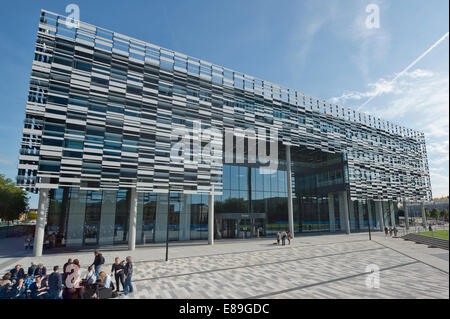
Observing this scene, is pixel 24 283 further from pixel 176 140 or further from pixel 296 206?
pixel 296 206

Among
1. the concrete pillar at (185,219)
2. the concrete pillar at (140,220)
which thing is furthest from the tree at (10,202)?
the concrete pillar at (185,219)

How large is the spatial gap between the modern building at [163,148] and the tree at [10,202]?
21410 mm

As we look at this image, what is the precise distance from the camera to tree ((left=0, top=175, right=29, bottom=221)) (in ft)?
126

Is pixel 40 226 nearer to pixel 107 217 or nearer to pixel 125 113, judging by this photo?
pixel 107 217

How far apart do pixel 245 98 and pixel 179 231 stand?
61.9 ft

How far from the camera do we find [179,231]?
2852 cm

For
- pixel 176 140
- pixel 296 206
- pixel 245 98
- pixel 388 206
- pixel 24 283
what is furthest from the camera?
pixel 388 206

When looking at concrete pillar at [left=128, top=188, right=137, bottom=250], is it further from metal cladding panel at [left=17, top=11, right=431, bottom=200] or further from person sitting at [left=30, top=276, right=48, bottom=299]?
person sitting at [left=30, top=276, right=48, bottom=299]

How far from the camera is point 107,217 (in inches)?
994

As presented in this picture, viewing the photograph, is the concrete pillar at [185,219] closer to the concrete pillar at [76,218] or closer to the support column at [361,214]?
the concrete pillar at [76,218]

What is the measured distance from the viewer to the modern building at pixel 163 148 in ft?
67.1

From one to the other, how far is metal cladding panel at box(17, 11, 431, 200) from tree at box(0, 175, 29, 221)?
86.5 ft
